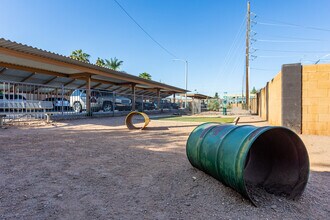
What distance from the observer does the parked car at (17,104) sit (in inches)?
350

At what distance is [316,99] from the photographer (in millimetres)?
7461

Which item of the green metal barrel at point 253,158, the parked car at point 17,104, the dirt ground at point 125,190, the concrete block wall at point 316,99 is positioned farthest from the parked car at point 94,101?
the green metal barrel at point 253,158

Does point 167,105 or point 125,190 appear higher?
point 167,105

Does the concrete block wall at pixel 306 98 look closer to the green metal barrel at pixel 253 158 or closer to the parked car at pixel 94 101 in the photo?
the green metal barrel at pixel 253 158

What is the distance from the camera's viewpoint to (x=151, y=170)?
3.71 m

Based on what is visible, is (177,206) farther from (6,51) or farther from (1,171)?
(6,51)

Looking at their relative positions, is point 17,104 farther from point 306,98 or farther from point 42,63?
point 306,98

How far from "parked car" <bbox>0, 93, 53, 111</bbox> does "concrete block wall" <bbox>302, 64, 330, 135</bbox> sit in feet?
35.6

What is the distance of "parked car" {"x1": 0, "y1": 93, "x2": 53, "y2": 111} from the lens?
889 centimetres

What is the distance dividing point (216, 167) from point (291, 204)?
91 cm

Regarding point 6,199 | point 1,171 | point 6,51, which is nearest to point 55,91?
point 6,51

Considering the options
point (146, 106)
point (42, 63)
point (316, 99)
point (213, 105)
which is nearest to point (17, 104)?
point (42, 63)

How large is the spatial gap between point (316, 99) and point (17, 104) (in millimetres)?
11311

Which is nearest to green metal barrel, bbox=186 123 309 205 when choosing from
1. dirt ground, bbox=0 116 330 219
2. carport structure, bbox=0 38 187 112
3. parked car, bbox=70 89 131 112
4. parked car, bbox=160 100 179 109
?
dirt ground, bbox=0 116 330 219
